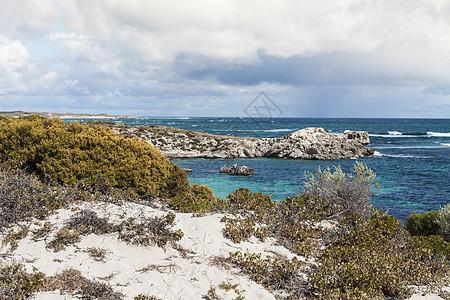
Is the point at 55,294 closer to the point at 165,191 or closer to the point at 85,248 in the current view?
the point at 85,248

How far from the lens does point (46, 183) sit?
30.7 feet

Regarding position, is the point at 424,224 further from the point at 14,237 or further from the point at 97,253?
the point at 14,237

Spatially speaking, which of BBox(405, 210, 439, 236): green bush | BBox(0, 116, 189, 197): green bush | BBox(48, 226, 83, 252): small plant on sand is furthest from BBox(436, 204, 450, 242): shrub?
BBox(48, 226, 83, 252): small plant on sand

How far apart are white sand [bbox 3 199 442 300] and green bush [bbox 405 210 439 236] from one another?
690 centimetres

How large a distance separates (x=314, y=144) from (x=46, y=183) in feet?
125

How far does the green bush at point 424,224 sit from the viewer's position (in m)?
11.6

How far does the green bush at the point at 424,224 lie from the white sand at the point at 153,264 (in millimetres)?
6896

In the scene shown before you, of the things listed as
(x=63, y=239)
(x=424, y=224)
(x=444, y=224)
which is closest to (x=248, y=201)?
(x=63, y=239)

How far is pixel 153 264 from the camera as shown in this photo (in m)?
6.12

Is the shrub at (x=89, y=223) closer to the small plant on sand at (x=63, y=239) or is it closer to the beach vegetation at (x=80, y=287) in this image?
the small plant on sand at (x=63, y=239)

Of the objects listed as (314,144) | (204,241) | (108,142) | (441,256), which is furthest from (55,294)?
(314,144)

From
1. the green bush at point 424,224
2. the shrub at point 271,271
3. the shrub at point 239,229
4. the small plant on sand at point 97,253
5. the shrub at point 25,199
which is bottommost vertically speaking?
the green bush at point 424,224

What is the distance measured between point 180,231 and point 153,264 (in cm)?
121

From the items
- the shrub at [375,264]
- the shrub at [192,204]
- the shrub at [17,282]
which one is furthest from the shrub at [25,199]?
the shrub at [375,264]
